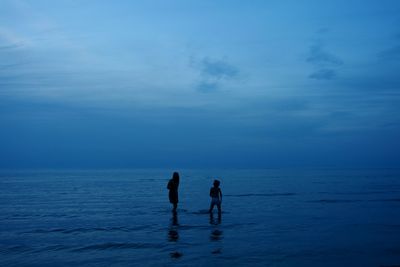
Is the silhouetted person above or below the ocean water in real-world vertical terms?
above

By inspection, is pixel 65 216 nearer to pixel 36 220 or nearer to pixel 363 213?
pixel 36 220

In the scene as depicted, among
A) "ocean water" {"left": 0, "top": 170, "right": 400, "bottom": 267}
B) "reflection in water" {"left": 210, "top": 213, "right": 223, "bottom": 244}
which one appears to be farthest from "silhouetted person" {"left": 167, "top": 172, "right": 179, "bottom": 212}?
"reflection in water" {"left": 210, "top": 213, "right": 223, "bottom": 244}

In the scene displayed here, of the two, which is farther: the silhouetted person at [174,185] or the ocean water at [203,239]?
the silhouetted person at [174,185]

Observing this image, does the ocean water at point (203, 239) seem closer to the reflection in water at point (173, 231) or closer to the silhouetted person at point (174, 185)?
the reflection in water at point (173, 231)

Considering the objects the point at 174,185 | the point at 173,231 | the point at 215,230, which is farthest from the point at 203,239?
the point at 174,185

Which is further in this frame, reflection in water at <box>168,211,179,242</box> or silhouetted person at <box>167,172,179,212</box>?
silhouetted person at <box>167,172,179,212</box>

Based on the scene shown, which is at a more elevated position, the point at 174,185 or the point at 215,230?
the point at 174,185

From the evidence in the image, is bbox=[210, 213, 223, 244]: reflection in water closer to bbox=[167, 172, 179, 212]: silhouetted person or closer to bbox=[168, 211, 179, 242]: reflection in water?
bbox=[168, 211, 179, 242]: reflection in water

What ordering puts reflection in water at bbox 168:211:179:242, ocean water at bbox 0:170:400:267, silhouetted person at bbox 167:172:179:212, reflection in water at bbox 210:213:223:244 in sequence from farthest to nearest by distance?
silhouetted person at bbox 167:172:179:212
reflection in water at bbox 168:211:179:242
reflection in water at bbox 210:213:223:244
ocean water at bbox 0:170:400:267

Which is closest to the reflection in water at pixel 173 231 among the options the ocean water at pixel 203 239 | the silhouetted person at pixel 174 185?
the ocean water at pixel 203 239

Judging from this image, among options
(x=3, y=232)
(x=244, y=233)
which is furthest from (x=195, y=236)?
(x=3, y=232)

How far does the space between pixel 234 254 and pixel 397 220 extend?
38.4ft

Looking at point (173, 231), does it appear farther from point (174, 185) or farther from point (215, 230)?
point (174, 185)

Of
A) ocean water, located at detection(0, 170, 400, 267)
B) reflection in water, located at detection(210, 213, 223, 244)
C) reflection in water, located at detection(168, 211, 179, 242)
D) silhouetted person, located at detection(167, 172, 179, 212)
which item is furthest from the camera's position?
silhouetted person, located at detection(167, 172, 179, 212)
